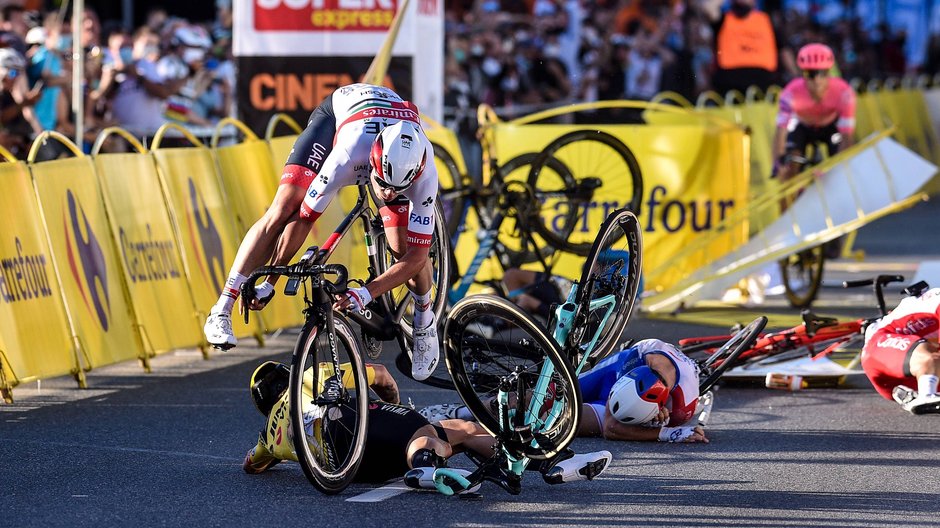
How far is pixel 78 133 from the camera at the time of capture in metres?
13.5

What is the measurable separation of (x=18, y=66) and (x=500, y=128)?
14.4 feet

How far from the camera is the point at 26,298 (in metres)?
9.62

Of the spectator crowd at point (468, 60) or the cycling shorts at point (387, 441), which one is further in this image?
the spectator crowd at point (468, 60)

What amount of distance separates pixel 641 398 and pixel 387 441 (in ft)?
5.11

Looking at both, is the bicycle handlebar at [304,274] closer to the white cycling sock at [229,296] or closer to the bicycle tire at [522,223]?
the white cycling sock at [229,296]

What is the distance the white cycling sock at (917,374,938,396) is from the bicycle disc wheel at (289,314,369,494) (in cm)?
315

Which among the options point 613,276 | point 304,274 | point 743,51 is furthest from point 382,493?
point 743,51

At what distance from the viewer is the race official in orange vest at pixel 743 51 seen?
797 inches

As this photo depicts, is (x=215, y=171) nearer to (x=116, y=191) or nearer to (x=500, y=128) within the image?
(x=116, y=191)

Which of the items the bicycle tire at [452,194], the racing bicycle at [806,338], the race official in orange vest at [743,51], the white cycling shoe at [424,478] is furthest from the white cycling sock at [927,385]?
the race official in orange vest at [743,51]

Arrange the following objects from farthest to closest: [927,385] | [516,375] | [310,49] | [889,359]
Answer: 1. [310,49]
2. [889,359]
3. [927,385]
4. [516,375]

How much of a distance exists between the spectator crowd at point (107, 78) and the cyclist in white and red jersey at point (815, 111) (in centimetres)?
630

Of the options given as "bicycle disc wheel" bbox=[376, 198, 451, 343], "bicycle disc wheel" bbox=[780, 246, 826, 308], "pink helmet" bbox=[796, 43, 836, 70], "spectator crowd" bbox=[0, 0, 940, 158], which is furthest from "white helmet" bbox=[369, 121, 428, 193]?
"pink helmet" bbox=[796, 43, 836, 70]

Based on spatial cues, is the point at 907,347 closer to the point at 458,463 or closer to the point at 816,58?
the point at 458,463
